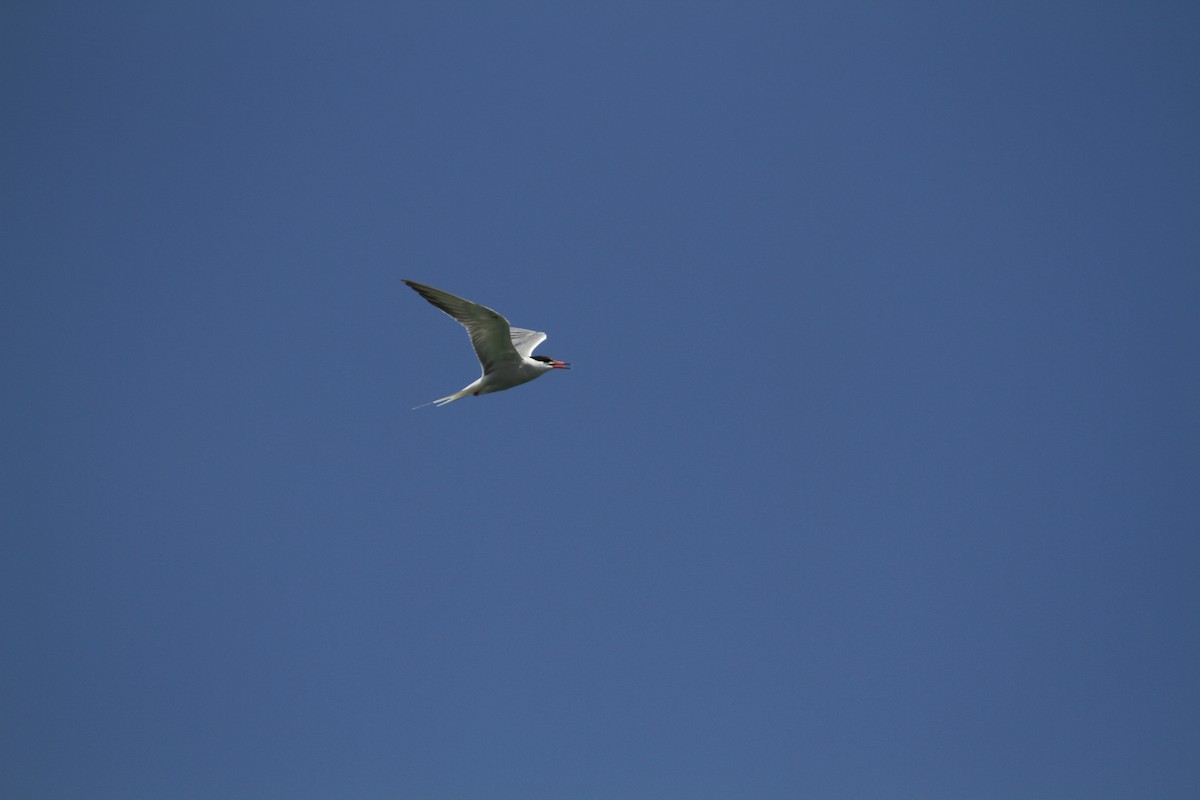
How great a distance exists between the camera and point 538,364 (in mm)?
21078

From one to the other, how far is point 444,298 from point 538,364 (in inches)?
113

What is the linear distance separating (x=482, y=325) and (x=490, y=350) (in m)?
0.69

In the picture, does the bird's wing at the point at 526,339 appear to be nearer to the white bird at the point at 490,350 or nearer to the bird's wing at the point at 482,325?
the white bird at the point at 490,350

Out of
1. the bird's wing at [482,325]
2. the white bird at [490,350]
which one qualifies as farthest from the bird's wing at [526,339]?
the bird's wing at [482,325]

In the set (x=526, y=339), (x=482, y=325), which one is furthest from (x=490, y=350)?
(x=526, y=339)

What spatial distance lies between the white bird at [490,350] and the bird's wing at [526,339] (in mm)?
761

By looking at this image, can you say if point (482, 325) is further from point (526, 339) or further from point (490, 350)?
point (526, 339)

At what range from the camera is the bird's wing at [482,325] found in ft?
62.4

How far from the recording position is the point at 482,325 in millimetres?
19797

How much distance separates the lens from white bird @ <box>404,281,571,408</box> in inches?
756

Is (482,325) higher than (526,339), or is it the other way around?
(526,339)

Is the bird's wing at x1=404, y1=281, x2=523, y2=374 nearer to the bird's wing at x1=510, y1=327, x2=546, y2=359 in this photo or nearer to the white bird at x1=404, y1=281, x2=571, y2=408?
the white bird at x1=404, y1=281, x2=571, y2=408

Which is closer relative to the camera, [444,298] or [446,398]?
[444,298]

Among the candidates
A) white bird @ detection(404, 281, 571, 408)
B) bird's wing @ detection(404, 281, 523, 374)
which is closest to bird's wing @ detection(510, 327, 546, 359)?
white bird @ detection(404, 281, 571, 408)
